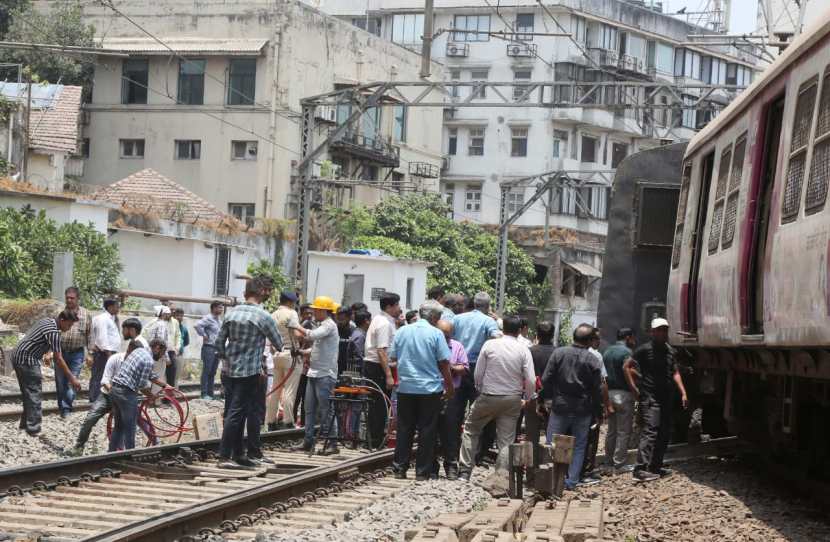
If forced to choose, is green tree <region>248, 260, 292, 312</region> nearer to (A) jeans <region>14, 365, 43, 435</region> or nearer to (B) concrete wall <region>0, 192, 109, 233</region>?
(B) concrete wall <region>0, 192, 109, 233</region>

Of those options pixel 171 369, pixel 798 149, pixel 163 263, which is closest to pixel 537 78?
pixel 163 263

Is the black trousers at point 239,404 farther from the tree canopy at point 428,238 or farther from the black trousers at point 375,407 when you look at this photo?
the tree canopy at point 428,238

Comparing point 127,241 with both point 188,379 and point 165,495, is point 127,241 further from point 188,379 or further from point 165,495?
point 165,495

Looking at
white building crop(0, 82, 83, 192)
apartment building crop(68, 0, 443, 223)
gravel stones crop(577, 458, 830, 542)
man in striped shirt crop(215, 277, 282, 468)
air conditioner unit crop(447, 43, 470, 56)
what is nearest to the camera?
gravel stones crop(577, 458, 830, 542)

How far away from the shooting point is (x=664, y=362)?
14258mm

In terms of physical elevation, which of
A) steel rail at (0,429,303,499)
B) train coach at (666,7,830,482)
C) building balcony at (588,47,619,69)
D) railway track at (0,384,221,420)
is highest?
building balcony at (588,47,619,69)

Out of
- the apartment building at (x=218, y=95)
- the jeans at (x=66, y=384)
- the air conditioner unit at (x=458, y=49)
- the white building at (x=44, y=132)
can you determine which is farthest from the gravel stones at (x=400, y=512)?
the air conditioner unit at (x=458, y=49)

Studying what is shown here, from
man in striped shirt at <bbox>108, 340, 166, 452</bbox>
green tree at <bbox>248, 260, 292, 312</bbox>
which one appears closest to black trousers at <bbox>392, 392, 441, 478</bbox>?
man in striped shirt at <bbox>108, 340, 166, 452</bbox>

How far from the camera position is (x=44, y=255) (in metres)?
Result: 33.4

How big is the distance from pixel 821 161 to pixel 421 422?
18.6 ft

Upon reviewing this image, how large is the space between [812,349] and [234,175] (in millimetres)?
44616

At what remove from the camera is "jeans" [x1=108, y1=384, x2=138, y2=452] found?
14219 millimetres

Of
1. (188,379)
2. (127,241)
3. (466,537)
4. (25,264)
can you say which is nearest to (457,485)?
(466,537)

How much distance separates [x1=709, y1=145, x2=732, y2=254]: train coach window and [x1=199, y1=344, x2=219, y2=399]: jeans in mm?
11764
